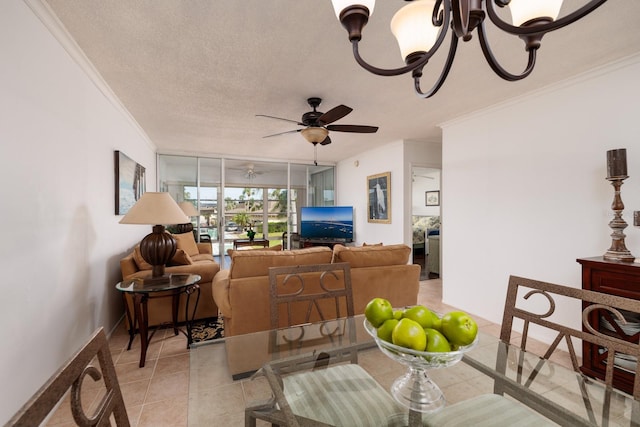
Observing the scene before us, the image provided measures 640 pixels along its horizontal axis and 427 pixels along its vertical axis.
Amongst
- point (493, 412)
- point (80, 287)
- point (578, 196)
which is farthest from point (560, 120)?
point (80, 287)

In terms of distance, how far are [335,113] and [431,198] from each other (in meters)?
5.26

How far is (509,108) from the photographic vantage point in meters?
3.14

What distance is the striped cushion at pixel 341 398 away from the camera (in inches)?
40.1

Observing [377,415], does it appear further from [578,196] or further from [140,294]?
[578,196]

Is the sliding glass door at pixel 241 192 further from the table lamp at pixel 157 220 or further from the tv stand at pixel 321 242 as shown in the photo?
the table lamp at pixel 157 220

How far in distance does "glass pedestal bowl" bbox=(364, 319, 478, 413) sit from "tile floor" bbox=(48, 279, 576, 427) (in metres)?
0.12

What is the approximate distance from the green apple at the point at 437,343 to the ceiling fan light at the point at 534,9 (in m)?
1.09

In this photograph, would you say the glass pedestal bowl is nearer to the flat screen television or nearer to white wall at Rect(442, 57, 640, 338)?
white wall at Rect(442, 57, 640, 338)

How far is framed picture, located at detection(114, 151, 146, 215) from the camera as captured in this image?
10.6ft

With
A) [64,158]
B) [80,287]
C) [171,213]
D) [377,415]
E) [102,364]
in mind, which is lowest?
[377,415]

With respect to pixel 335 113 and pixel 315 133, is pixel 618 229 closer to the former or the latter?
pixel 335 113

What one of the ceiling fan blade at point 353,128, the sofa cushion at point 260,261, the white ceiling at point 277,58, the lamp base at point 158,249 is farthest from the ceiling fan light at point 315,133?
the lamp base at point 158,249

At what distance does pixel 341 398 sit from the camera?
1115mm

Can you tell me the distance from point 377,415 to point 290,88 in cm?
267
